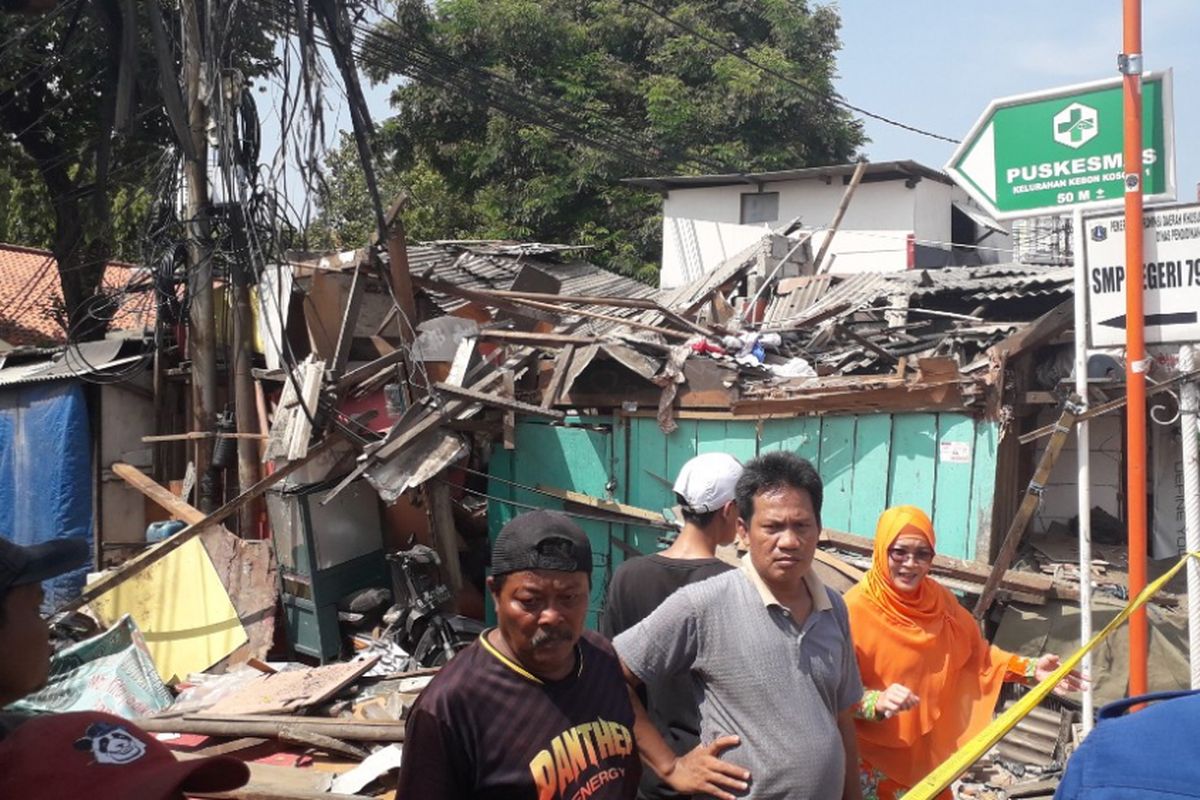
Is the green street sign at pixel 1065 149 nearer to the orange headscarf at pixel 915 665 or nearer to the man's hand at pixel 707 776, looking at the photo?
the orange headscarf at pixel 915 665

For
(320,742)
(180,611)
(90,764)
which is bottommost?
(320,742)

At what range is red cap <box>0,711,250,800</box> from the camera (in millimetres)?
1306

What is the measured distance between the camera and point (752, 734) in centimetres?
269

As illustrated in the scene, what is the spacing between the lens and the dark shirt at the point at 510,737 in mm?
2088

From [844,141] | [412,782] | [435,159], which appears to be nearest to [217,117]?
[412,782]

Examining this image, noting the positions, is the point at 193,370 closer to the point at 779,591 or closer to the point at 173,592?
the point at 173,592

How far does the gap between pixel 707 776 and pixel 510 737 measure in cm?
67

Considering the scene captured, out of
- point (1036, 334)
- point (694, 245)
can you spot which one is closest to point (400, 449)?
point (1036, 334)

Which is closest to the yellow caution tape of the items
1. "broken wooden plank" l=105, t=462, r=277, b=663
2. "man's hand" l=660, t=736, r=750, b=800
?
"man's hand" l=660, t=736, r=750, b=800

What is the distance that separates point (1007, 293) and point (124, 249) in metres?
13.6

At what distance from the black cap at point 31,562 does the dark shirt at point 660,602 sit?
5.51 ft

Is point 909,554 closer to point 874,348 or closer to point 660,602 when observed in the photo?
point 660,602

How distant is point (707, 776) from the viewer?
261 cm

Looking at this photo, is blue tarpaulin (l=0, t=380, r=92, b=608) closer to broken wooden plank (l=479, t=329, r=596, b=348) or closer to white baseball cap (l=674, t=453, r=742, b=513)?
broken wooden plank (l=479, t=329, r=596, b=348)
